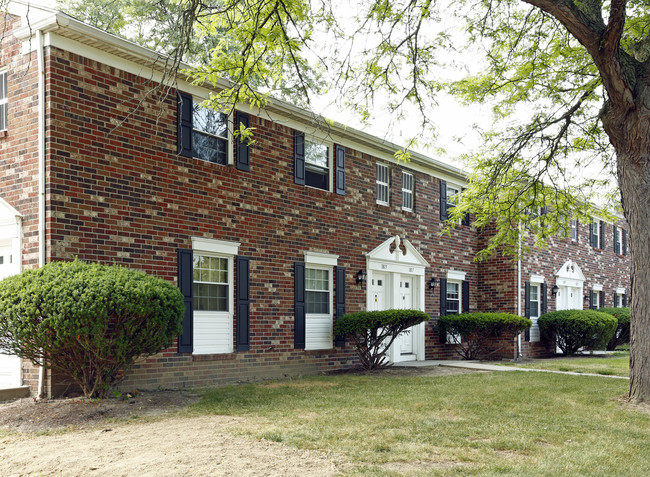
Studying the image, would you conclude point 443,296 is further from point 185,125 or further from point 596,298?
point 596,298

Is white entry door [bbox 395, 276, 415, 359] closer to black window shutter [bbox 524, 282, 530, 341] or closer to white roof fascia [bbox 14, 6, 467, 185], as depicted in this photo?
white roof fascia [bbox 14, 6, 467, 185]

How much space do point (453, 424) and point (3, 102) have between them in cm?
853

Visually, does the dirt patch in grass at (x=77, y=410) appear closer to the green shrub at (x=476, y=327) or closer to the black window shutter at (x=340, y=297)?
the black window shutter at (x=340, y=297)

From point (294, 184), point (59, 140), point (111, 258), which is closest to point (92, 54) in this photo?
point (59, 140)

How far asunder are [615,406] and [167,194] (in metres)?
7.87

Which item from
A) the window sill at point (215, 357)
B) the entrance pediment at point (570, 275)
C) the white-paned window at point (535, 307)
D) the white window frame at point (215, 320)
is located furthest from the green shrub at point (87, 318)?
the entrance pediment at point (570, 275)

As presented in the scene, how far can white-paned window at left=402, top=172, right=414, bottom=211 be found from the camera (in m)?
17.7

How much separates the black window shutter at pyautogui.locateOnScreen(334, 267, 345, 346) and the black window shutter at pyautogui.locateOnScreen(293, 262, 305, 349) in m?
1.25

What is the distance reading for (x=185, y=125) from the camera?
1138 cm

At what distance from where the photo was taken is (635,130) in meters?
9.64

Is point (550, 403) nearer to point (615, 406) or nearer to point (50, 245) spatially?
point (615, 406)

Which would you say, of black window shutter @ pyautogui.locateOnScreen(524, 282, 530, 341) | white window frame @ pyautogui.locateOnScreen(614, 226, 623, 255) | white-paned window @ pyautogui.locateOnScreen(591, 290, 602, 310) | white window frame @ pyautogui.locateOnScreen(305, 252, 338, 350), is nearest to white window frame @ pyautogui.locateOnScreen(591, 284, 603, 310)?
white-paned window @ pyautogui.locateOnScreen(591, 290, 602, 310)

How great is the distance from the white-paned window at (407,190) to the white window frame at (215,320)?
672 centimetres

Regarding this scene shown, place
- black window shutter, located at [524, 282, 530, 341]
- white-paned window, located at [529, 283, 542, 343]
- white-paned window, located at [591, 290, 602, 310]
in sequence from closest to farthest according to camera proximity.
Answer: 1. black window shutter, located at [524, 282, 530, 341]
2. white-paned window, located at [529, 283, 542, 343]
3. white-paned window, located at [591, 290, 602, 310]
